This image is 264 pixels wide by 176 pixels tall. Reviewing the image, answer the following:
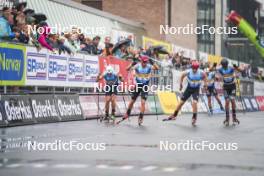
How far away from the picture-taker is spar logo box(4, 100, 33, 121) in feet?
63.0

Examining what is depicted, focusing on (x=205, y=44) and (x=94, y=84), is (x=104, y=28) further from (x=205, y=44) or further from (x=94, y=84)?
(x=205, y=44)

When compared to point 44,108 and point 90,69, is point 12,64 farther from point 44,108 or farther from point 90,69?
point 90,69

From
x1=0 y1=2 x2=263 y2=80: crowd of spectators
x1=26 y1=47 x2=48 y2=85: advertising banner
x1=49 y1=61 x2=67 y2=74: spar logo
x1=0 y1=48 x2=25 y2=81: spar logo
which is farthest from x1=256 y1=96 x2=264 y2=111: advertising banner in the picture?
x1=0 y1=48 x2=25 y2=81: spar logo

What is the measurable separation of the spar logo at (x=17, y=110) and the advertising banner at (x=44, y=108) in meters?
0.37

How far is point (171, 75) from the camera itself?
114ft

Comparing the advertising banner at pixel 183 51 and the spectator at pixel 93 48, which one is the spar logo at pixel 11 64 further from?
the advertising banner at pixel 183 51

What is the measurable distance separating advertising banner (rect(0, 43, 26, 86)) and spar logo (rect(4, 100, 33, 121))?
0.70 metres

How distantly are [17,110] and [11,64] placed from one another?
1366 millimetres

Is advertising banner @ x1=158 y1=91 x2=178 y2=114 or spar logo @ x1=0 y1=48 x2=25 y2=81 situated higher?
spar logo @ x1=0 y1=48 x2=25 y2=81

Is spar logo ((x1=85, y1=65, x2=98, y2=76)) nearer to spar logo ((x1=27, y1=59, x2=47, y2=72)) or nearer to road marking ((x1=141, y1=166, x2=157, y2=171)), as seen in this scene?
spar logo ((x1=27, y1=59, x2=47, y2=72))

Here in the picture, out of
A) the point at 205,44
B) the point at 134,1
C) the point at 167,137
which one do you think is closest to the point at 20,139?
the point at 167,137

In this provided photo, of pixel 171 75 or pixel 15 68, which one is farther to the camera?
pixel 171 75

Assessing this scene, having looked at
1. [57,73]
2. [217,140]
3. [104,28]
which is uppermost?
[104,28]

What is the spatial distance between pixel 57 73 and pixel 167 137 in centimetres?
802
